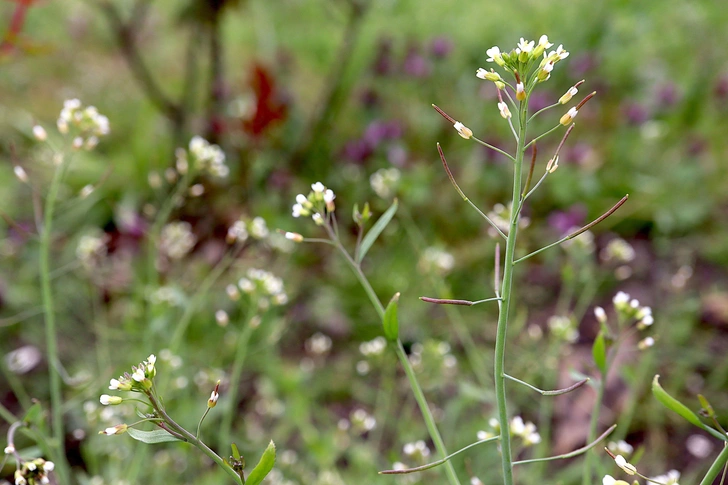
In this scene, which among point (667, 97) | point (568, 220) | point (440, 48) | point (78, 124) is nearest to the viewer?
point (78, 124)

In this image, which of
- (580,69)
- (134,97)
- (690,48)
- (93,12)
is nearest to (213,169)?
(580,69)

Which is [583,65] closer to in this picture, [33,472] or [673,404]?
[673,404]

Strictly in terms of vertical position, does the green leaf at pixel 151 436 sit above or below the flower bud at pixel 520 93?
below

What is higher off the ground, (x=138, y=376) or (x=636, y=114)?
(x=138, y=376)

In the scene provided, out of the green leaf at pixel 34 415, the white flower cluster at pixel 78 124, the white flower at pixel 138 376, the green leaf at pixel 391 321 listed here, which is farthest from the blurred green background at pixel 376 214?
the white flower at pixel 138 376

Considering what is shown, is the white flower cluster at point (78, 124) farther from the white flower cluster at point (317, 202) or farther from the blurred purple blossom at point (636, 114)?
the blurred purple blossom at point (636, 114)

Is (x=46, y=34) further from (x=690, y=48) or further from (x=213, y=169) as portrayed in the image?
(x=690, y=48)

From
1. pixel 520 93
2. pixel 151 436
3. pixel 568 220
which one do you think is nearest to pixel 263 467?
pixel 151 436
